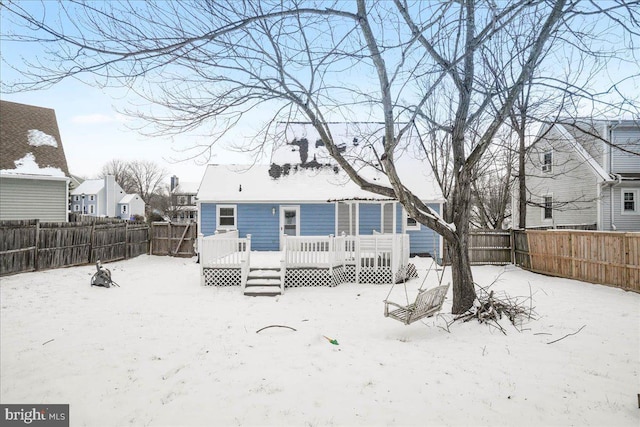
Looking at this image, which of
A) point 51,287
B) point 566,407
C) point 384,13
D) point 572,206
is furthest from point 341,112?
point 572,206

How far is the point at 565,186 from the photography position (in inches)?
721

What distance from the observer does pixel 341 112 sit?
6.72 meters

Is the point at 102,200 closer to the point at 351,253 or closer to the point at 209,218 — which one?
the point at 209,218

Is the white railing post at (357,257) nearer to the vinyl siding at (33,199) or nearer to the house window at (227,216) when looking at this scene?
the house window at (227,216)

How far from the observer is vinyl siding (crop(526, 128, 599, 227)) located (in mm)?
16816

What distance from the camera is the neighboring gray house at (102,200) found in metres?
47.6

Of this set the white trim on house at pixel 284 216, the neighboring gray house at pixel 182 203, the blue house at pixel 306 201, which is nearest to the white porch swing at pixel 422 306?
the blue house at pixel 306 201

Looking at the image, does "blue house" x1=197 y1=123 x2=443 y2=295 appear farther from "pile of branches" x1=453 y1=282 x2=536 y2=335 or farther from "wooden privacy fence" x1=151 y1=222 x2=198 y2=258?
"pile of branches" x1=453 y1=282 x2=536 y2=335

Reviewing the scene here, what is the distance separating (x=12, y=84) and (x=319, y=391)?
5064 millimetres

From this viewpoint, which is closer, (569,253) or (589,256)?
A: (589,256)

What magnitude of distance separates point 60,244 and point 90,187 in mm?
44347

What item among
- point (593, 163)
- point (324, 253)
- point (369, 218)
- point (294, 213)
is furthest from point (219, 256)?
point (593, 163)

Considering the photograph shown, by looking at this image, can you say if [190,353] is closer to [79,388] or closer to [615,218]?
[79,388]

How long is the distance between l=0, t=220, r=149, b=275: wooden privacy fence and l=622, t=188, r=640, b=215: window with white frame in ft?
78.1
